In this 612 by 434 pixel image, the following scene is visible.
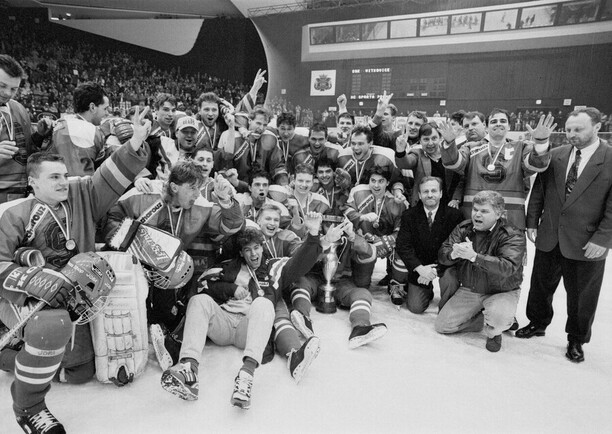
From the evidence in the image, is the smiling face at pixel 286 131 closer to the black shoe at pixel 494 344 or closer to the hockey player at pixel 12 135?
the hockey player at pixel 12 135

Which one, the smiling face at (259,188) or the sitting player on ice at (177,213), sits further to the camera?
the smiling face at (259,188)

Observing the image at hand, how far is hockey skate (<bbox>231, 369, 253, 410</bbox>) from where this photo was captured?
5.82 ft

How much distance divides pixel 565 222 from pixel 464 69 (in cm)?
861

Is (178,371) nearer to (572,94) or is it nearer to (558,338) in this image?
(558,338)

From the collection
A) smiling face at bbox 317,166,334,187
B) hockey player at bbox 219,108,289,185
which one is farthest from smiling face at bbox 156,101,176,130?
smiling face at bbox 317,166,334,187

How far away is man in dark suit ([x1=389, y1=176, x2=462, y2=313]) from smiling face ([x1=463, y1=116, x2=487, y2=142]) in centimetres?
94

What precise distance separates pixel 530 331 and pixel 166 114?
334cm

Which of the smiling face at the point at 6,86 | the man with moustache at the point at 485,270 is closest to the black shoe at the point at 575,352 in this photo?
the man with moustache at the point at 485,270

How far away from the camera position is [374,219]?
10.9ft

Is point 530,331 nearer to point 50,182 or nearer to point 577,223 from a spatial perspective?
point 577,223

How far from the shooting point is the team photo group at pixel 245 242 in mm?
1800

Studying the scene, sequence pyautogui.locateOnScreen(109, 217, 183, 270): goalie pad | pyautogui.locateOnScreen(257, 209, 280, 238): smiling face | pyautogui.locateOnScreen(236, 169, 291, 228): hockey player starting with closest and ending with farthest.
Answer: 1. pyautogui.locateOnScreen(109, 217, 183, 270): goalie pad
2. pyautogui.locateOnScreen(257, 209, 280, 238): smiling face
3. pyautogui.locateOnScreen(236, 169, 291, 228): hockey player

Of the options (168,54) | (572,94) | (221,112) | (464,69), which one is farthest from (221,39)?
(221,112)

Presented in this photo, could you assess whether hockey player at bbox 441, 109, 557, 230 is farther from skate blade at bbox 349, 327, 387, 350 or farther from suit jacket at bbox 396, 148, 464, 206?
skate blade at bbox 349, 327, 387, 350
